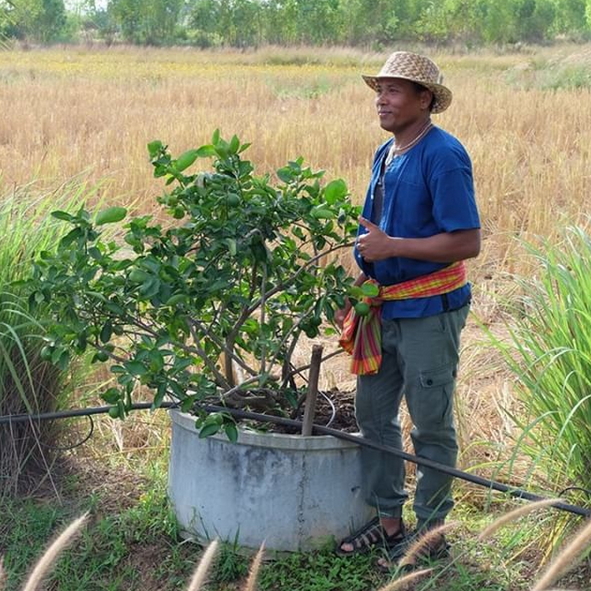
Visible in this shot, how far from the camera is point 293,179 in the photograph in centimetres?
314

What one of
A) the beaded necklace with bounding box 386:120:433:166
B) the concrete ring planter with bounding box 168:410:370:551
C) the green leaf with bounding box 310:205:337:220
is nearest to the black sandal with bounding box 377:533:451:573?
the concrete ring planter with bounding box 168:410:370:551

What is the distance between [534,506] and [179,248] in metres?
1.66

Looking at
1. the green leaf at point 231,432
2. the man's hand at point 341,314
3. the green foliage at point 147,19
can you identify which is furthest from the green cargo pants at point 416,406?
the green foliage at point 147,19

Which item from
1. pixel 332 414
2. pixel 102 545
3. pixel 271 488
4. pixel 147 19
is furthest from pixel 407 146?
pixel 147 19

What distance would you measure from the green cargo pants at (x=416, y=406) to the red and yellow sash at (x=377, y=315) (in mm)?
38

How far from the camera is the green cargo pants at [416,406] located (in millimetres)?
2893

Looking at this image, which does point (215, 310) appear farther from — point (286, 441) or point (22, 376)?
point (22, 376)

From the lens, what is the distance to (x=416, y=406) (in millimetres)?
2924

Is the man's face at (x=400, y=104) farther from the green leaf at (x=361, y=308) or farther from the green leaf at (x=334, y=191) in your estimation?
the green leaf at (x=361, y=308)

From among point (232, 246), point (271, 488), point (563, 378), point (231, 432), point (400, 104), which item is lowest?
point (271, 488)

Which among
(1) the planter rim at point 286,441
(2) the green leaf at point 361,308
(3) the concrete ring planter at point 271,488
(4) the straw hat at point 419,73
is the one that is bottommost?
(3) the concrete ring planter at point 271,488

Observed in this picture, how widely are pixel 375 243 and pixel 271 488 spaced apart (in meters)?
0.84

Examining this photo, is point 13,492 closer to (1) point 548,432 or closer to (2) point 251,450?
(2) point 251,450

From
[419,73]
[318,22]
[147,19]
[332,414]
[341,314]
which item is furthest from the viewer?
[147,19]
